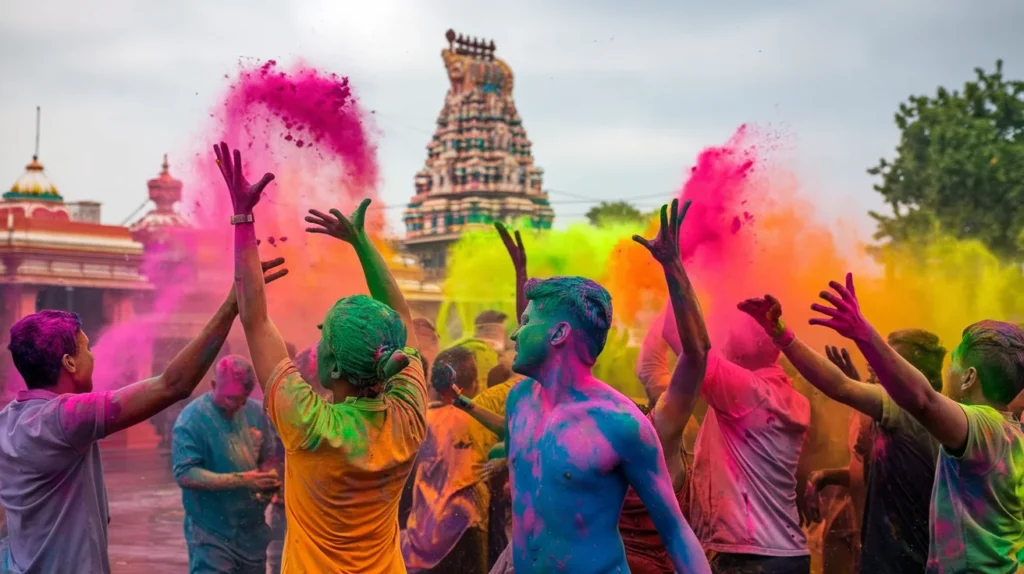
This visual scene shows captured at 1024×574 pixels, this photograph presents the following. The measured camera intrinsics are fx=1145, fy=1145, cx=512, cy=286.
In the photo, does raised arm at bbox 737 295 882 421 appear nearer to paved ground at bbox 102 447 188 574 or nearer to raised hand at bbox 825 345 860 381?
raised hand at bbox 825 345 860 381

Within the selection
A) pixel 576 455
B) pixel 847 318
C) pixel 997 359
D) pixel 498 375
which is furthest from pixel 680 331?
pixel 498 375

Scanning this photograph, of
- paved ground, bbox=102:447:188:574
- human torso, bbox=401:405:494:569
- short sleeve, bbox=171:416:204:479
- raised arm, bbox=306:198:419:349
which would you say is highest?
raised arm, bbox=306:198:419:349

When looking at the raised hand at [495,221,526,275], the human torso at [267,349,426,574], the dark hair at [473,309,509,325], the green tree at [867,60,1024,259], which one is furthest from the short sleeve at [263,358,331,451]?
the green tree at [867,60,1024,259]

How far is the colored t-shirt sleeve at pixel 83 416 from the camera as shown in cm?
373

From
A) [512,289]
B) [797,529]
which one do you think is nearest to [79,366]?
[797,529]

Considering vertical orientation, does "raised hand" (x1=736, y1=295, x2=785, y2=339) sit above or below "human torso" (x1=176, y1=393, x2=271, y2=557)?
above

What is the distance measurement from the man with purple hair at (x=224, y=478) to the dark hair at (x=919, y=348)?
319 cm

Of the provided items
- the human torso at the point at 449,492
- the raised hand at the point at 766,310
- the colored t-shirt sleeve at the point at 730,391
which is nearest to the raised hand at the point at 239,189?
the raised hand at the point at 766,310

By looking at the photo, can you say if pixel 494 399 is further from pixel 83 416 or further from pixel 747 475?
pixel 83 416

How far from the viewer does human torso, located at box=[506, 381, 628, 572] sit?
3.23 m

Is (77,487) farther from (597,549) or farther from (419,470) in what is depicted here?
(419,470)

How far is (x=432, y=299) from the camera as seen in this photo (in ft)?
81.4

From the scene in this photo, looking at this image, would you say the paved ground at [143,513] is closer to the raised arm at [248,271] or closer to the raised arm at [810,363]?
the raised arm at [248,271]

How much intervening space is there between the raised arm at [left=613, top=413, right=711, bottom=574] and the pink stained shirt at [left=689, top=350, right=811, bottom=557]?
193 centimetres
